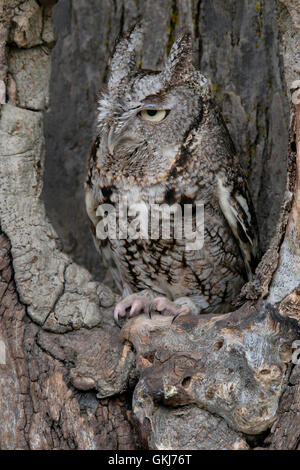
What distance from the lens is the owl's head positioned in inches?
79.2

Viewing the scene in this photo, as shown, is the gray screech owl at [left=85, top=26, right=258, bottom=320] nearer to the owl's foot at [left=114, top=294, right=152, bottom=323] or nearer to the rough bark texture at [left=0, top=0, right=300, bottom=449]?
the owl's foot at [left=114, top=294, right=152, bottom=323]

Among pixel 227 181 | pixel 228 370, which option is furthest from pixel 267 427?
pixel 227 181

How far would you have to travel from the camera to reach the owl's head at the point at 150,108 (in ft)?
6.60

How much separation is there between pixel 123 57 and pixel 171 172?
0.46m

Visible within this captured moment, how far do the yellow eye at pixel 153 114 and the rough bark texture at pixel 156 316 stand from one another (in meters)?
0.38

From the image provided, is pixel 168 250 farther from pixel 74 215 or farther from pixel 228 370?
pixel 74 215

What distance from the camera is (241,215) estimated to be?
2170 millimetres

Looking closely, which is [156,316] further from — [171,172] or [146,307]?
[171,172]

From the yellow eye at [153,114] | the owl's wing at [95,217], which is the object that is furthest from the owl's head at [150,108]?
the owl's wing at [95,217]

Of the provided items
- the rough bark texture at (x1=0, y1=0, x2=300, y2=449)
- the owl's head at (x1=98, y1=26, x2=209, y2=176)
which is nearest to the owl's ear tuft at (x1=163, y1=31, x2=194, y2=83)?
the owl's head at (x1=98, y1=26, x2=209, y2=176)

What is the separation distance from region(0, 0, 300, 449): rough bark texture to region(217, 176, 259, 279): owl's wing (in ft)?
0.70

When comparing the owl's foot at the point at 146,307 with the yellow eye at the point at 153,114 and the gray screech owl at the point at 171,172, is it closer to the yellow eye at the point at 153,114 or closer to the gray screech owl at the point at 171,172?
the gray screech owl at the point at 171,172

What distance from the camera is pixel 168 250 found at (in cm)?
216
